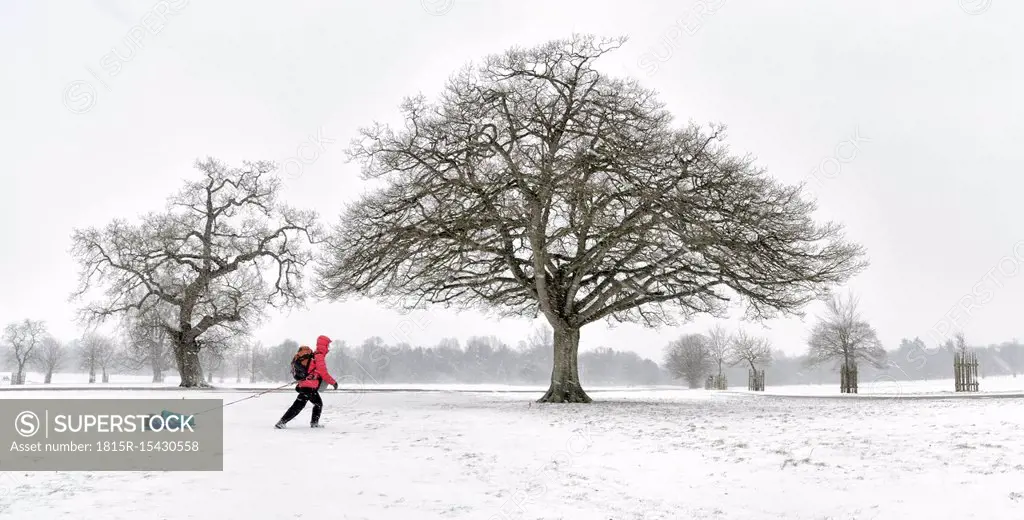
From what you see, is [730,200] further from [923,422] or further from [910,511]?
[910,511]

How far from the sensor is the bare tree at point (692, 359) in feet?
211

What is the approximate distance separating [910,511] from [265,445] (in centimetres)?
873

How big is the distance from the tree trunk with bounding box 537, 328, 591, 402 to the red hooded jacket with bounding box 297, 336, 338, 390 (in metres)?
10.3

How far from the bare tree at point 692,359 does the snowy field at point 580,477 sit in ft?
176

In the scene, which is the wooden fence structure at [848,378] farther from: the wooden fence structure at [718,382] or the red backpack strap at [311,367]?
the red backpack strap at [311,367]

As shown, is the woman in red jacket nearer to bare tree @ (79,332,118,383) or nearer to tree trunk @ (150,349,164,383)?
tree trunk @ (150,349,164,383)

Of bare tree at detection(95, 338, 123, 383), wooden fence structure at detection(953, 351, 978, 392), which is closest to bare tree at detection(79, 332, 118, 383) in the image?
bare tree at detection(95, 338, 123, 383)

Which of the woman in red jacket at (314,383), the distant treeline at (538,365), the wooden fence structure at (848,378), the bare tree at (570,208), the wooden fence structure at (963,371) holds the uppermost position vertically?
the bare tree at (570,208)

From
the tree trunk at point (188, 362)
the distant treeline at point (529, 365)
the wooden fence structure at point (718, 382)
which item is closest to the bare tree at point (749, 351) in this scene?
the wooden fence structure at point (718, 382)

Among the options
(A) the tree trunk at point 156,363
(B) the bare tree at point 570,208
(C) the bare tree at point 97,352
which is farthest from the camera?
(C) the bare tree at point 97,352

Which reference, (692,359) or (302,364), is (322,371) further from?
(692,359)

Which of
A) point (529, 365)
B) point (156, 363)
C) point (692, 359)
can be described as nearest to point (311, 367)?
point (156, 363)

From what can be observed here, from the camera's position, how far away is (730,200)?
59.8 ft

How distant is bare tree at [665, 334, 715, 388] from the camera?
6438 cm
